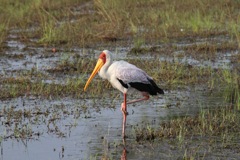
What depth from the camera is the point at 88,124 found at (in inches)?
291

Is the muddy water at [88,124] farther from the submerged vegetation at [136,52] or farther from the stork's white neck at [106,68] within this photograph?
the stork's white neck at [106,68]

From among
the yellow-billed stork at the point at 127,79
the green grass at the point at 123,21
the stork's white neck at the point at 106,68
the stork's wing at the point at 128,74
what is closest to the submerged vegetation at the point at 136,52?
the green grass at the point at 123,21

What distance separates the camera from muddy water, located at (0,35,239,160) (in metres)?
6.25

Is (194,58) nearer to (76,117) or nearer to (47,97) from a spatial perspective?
(47,97)

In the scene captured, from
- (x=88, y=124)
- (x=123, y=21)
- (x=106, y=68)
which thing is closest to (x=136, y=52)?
(x=123, y=21)

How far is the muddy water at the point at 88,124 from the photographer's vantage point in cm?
625

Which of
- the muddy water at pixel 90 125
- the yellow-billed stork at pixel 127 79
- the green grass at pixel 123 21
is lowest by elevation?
the muddy water at pixel 90 125

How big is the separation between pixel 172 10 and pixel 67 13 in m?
2.97

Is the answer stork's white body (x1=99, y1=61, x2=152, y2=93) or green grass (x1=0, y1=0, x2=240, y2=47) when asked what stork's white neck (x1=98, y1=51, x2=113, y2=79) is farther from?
green grass (x1=0, y1=0, x2=240, y2=47)

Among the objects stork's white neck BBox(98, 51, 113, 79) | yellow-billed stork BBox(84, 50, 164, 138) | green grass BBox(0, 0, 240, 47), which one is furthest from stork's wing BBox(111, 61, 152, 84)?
green grass BBox(0, 0, 240, 47)

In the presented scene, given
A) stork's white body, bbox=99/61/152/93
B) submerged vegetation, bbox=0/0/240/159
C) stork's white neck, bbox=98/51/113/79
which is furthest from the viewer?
stork's white neck, bbox=98/51/113/79

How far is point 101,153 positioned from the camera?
6.20 metres

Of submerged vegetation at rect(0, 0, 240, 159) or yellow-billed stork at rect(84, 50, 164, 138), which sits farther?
yellow-billed stork at rect(84, 50, 164, 138)

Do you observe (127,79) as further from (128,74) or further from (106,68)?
(106,68)
